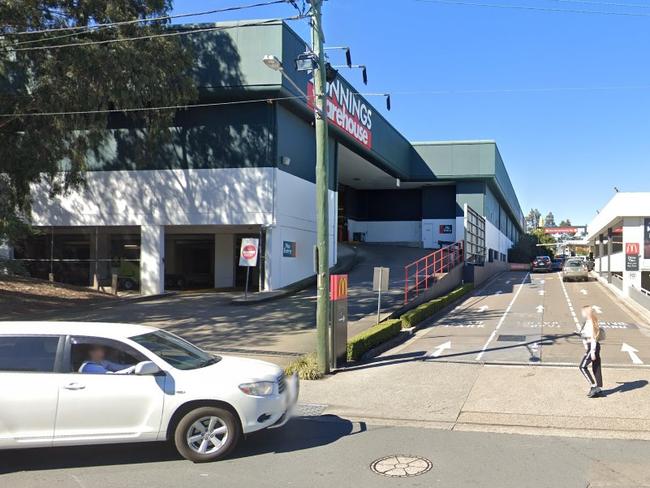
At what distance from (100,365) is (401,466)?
3.28 meters

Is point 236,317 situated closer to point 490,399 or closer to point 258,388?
point 490,399

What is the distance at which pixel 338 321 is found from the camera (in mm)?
11797

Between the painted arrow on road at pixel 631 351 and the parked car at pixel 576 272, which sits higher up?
the parked car at pixel 576 272

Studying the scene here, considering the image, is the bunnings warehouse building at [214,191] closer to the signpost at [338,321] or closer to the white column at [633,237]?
the signpost at [338,321]

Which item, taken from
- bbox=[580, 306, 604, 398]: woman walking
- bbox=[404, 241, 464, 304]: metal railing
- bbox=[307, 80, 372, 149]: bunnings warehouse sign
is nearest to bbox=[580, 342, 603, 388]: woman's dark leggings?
bbox=[580, 306, 604, 398]: woman walking

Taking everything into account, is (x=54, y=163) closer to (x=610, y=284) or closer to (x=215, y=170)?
(x=215, y=170)

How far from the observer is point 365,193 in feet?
175

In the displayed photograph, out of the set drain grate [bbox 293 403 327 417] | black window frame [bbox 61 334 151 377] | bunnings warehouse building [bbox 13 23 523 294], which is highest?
bunnings warehouse building [bbox 13 23 523 294]

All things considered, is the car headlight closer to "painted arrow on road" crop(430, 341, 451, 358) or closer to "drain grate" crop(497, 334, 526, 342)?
"painted arrow on road" crop(430, 341, 451, 358)

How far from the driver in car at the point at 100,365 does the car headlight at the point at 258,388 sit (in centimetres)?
118

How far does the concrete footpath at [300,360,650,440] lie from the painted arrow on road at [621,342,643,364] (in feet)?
3.81

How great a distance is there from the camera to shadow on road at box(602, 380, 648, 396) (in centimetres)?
941

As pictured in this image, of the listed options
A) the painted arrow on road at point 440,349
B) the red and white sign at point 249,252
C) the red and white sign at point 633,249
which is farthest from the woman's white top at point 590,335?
the red and white sign at point 633,249

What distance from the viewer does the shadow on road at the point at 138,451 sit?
627cm
